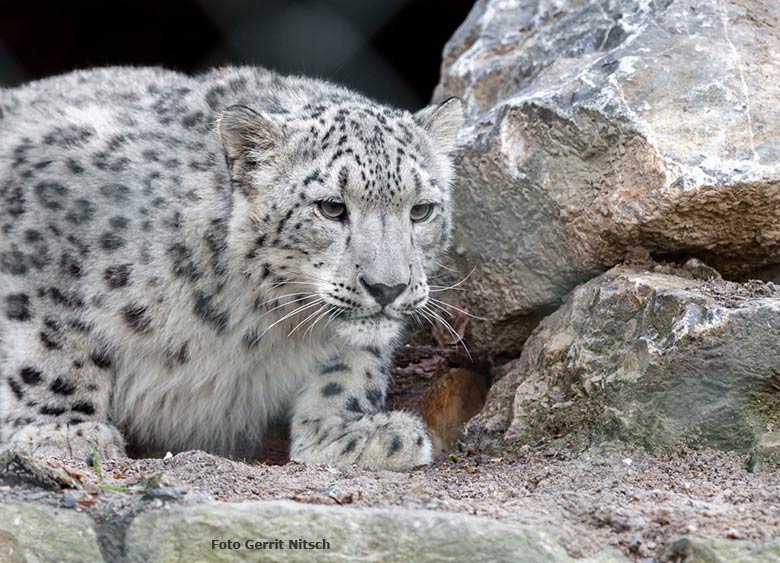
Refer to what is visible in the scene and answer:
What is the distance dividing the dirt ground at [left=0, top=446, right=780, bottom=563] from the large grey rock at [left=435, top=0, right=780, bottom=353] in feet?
2.11

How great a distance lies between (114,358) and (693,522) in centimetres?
165

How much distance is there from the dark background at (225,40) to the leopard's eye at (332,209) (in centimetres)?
328

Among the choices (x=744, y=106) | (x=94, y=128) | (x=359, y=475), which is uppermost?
(x=744, y=106)

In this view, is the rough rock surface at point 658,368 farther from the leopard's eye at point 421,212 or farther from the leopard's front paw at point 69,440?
the leopard's front paw at point 69,440

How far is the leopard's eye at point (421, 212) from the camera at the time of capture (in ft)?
10.0

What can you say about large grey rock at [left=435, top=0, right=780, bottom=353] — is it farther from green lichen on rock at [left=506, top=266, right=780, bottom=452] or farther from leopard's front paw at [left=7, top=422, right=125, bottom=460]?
leopard's front paw at [left=7, top=422, right=125, bottom=460]

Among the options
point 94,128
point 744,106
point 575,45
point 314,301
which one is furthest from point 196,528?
point 575,45

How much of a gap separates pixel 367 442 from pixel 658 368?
0.76 metres

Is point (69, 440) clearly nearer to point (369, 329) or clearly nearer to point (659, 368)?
point (369, 329)

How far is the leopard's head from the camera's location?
286cm

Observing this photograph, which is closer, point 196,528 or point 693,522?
point 196,528

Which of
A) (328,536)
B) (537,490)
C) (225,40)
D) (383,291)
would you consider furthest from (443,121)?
(225,40)

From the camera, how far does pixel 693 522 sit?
2.11 meters

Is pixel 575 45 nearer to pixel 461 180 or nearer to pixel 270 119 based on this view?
pixel 461 180
